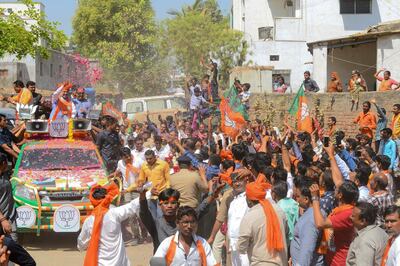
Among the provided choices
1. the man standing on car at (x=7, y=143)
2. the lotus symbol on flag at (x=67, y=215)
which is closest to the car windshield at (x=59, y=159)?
the man standing on car at (x=7, y=143)

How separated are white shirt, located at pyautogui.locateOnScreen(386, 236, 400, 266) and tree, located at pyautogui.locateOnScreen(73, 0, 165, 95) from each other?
153 feet

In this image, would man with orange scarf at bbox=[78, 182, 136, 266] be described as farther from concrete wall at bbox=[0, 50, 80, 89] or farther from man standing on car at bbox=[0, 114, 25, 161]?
concrete wall at bbox=[0, 50, 80, 89]

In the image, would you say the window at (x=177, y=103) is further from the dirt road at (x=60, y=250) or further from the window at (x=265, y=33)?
the dirt road at (x=60, y=250)

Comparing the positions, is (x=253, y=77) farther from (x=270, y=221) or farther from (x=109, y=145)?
(x=270, y=221)

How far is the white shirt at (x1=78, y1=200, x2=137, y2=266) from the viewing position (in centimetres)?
860

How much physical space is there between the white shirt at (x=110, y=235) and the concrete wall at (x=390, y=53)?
59.6ft

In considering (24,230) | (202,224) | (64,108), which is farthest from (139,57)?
(202,224)

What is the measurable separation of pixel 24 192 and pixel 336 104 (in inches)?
447

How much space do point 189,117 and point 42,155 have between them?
35.3ft

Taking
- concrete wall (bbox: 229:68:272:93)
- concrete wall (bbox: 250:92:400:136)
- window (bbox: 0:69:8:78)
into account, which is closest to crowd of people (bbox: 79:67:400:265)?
concrete wall (bbox: 250:92:400:136)

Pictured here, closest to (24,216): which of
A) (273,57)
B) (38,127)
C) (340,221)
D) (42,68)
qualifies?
(38,127)

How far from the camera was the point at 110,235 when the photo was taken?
8.64 meters

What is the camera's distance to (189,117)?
25.6 metres

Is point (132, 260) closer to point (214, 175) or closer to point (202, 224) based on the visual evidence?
point (214, 175)
